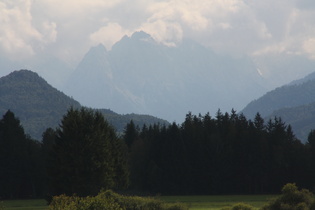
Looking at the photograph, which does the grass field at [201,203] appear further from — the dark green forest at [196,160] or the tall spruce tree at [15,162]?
the tall spruce tree at [15,162]

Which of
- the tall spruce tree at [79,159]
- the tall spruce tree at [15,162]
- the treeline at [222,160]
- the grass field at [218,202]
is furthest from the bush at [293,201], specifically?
the tall spruce tree at [15,162]

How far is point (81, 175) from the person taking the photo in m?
64.8

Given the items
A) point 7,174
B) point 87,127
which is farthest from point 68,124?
point 7,174

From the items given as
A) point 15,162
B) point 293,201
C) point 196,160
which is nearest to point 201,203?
point 293,201

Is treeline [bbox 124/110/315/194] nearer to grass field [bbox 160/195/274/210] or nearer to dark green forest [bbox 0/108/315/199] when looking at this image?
dark green forest [bbox 0/108/315/199]

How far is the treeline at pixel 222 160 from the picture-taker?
357 feet

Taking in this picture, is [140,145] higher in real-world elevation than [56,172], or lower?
higher

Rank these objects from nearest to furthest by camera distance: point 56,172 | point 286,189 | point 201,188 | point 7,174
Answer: point 286,189, point 56,172, point 7,174, point 201,188

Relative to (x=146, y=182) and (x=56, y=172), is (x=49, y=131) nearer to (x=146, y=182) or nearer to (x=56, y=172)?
(x=146, y=182)

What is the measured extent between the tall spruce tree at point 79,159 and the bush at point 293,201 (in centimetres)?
2603

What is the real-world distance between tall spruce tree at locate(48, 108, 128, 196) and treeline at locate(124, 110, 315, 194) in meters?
46.0

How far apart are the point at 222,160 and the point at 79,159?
5175cm

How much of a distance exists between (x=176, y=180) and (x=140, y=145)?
365 inches

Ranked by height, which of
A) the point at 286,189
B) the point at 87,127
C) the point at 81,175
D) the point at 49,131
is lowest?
the point at 286,189
